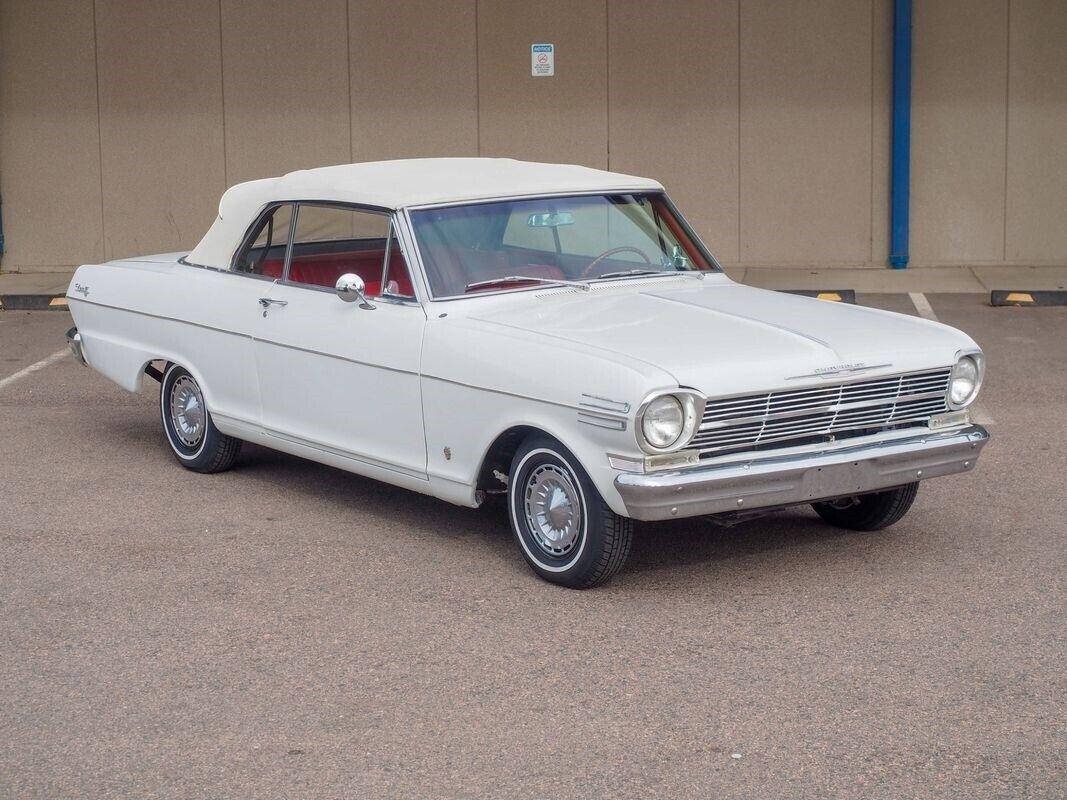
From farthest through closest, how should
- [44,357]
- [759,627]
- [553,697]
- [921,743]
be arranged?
[44,357] < [759,627] < [553,697] < [921,743]

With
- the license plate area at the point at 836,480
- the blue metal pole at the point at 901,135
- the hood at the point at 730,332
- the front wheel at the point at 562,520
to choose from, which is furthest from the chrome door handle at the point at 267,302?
the blue metal pole at the point at 901,135

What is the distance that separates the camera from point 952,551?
6.39 m

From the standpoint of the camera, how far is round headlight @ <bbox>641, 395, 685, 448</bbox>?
547 cm

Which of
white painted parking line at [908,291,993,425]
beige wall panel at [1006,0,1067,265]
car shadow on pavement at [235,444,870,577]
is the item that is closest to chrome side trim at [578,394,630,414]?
car shadow on pavement at [235,444,870,577]

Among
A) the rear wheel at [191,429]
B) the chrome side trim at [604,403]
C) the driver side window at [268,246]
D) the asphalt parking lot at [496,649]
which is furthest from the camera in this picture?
the rear wheel at [191,429]

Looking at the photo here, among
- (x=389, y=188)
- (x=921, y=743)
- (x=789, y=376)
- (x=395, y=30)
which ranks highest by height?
(x=395, y=30)

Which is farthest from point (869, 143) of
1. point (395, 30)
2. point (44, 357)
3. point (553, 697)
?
point (553, 697)

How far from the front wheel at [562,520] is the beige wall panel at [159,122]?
417 inches

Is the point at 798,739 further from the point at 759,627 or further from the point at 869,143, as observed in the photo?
the point at 869,143

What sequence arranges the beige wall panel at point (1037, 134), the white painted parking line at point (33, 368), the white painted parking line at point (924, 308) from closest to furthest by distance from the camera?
the white painted parking line at point (924, 308) < the white painted parking line at point (33, 368) < the beige wall panel at point (1037, 134)

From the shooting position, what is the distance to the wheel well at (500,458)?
20.0 ft

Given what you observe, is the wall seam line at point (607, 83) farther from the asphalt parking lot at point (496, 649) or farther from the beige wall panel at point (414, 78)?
the asphalt parking lot at point (496, 649)

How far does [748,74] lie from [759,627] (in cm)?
1082

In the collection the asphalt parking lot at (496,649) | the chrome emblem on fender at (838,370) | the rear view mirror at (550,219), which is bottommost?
the asphalt parking lot at (496,649)
